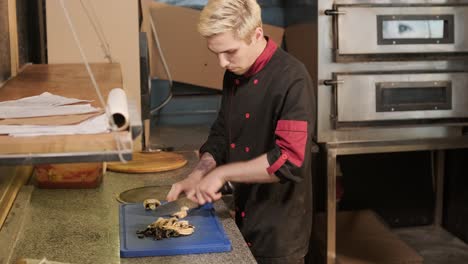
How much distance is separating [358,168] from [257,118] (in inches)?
64.2

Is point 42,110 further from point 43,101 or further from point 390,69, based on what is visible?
point 390,69

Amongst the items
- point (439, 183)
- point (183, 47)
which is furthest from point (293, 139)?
point (439, 183)

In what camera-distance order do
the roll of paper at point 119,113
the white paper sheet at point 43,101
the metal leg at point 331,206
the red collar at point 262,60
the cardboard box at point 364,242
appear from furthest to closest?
the cardboard box at point 364,242 → the metal leg at point 331,206 → the red collar at point 262,60 → the white paper sheet at point 43,101 → the roll of paper at point 119,113

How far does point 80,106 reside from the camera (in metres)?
1.10

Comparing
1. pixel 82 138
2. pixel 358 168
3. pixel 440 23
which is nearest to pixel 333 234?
pixel 358 168

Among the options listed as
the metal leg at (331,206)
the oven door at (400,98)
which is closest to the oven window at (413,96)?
the oven door at (400,98)

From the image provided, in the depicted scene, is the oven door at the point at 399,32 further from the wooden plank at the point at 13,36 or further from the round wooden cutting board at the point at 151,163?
the wooden plank at the point at 13,36

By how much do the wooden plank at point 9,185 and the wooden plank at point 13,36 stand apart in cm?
30

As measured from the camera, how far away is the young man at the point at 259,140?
64.7 inches

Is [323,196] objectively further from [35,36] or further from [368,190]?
[35,36]

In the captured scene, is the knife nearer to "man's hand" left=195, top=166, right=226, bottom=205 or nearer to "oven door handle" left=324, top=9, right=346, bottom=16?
"man's hand" left=195, top=166, right=226, bottom=205

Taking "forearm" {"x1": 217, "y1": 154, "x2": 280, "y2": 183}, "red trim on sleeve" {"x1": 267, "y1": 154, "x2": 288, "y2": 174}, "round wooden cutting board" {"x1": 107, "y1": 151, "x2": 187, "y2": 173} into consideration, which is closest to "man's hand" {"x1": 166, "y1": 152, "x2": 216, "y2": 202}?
"forearm" {"x1": 217, "y1": 154, "x2": 280, "y2": 183}

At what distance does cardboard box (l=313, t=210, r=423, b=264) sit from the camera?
2686mm

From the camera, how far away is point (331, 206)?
2.62 metres
